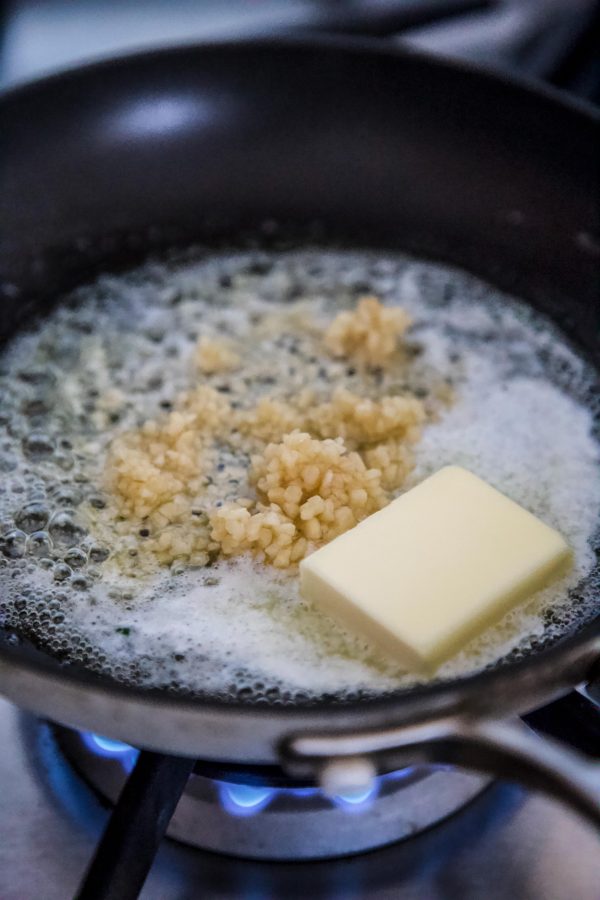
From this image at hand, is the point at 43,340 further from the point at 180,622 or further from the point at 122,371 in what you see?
the point at 180,622

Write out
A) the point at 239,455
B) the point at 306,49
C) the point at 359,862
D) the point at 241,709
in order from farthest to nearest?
the point at 306,49, the point at 239,455, the point at 359,862, the point at 241,709

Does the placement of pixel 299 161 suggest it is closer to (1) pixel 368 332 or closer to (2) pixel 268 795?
(1) pixel 368 332

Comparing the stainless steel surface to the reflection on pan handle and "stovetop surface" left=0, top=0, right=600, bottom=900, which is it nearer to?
the reflection on pan handle

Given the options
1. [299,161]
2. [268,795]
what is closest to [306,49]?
[299,161]

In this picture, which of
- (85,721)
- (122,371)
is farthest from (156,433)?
(85,721)

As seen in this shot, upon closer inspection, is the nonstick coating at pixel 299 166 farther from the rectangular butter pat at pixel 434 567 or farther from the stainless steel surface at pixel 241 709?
the stainless steel surface at pixel 241 709

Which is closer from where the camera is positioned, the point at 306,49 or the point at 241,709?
the point at 241,709
